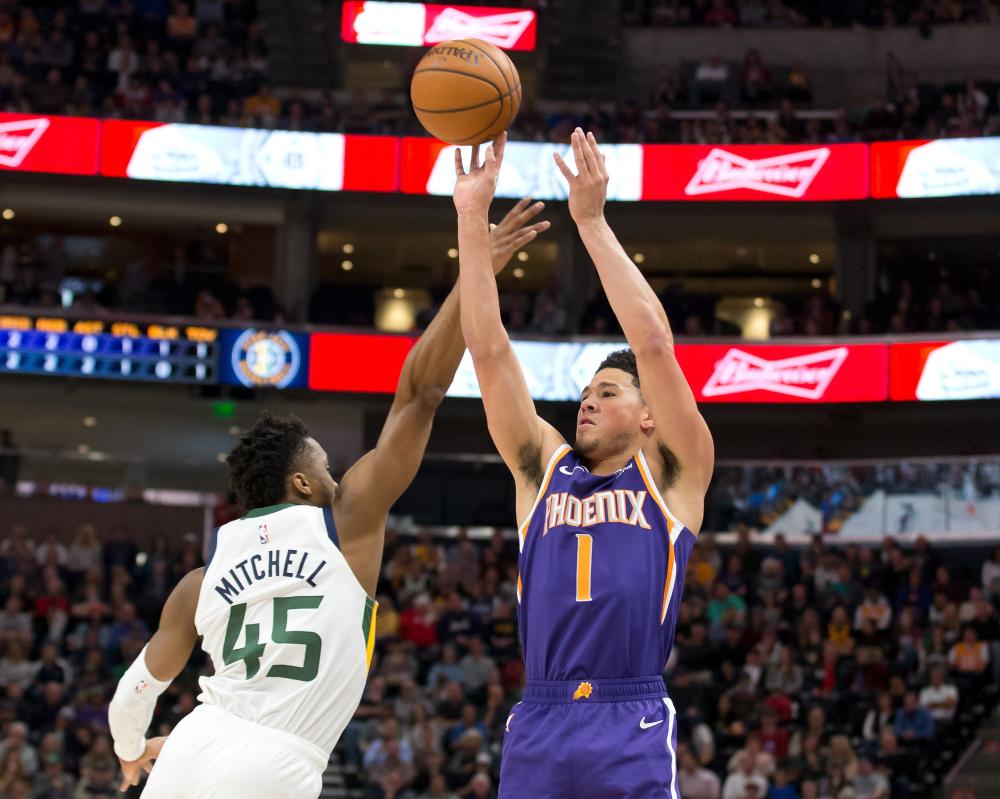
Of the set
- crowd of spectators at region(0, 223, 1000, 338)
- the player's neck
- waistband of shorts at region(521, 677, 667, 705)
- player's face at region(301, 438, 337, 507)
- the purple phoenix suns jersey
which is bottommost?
waistband of shorts at region(521, 677, 667, 705)

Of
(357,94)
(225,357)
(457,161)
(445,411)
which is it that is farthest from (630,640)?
(357,94)

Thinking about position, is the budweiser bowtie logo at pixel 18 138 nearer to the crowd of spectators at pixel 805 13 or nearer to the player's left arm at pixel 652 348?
the crowd of spectators at pixel 805 13

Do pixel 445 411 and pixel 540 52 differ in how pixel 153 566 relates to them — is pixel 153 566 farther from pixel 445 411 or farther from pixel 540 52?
pixel 540 52

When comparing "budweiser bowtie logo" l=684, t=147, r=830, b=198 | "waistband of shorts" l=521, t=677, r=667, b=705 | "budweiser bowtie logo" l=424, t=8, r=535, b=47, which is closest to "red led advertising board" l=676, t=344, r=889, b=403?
"budweiser bowtie logo" l=684, t=147, r=830, b=198

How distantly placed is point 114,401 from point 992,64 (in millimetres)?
18157

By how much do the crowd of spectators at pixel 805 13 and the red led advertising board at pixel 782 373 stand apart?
319 inches

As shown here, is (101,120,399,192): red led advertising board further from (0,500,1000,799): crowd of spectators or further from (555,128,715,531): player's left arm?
(555,128,715,531): player's left arm

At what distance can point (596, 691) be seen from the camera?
455cm

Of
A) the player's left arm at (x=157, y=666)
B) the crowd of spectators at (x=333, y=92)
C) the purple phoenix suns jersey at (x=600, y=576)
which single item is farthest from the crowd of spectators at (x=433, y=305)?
the purple phoenix suns jersey at (x=600, y=576)

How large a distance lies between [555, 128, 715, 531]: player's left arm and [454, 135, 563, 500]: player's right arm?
1.14 ft

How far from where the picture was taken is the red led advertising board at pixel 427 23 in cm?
3003

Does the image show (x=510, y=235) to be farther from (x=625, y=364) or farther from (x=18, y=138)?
(x=18, y=138)

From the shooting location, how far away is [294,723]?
4715 mm

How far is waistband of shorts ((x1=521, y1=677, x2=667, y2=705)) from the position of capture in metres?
4.55
